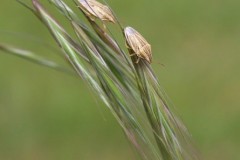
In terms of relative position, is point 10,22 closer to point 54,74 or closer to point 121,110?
point 54,74

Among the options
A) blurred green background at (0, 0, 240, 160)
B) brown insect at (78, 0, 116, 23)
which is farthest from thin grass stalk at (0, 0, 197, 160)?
blurred green background at (0, 0, 240, 160)

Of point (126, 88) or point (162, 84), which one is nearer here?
point (126, 88)

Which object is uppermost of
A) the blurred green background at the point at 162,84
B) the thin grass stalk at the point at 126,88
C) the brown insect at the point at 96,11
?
the brown insect at the point at 96,11

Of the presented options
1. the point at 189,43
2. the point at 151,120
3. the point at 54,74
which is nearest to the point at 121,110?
the point at 151,120

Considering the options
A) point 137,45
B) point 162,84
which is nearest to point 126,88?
point 137,45

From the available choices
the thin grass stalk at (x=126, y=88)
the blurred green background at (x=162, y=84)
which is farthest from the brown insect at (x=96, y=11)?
the blurred green background at (x=162, y=84)

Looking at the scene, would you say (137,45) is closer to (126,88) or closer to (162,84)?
(126,88)

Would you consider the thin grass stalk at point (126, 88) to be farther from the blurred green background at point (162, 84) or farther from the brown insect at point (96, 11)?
the blurred green background at point (162, 84)
